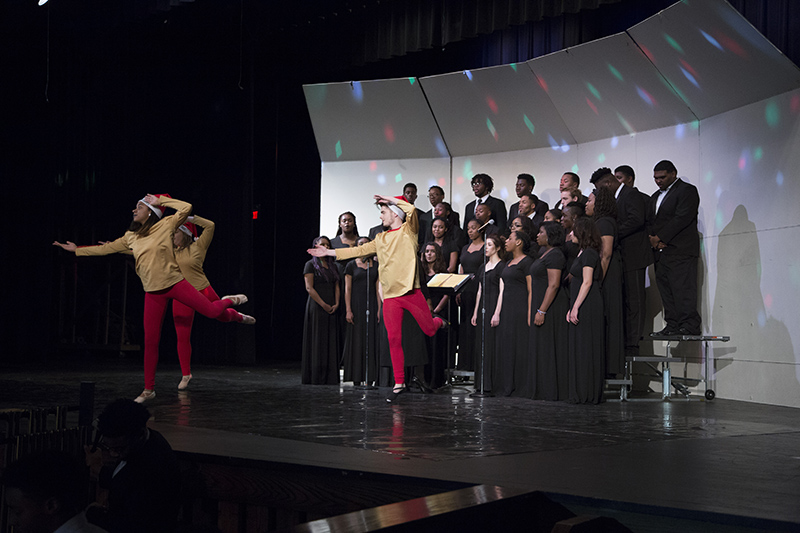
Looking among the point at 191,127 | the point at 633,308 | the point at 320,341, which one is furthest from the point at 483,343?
the point at 191,127

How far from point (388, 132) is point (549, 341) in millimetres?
4146

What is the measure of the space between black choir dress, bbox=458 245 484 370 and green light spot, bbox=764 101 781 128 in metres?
2.71

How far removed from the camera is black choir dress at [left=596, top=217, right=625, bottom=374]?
261 inches

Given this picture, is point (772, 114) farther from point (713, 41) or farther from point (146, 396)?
point (146, 396)

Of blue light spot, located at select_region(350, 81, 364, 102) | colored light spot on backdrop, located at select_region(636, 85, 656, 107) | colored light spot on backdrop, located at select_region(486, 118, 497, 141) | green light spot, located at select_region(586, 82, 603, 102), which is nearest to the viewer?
colored light spot on backdrop, located at select_region(636, 85, 656, 107)

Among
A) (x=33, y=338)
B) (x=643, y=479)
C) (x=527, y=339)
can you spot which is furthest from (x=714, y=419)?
(x=33, y=338)

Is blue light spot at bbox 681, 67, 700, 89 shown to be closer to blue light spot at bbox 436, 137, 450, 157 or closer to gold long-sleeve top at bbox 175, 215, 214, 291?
blue light spot at bbox 436, 137, 450, 157

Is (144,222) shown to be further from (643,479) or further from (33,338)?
(33,338)

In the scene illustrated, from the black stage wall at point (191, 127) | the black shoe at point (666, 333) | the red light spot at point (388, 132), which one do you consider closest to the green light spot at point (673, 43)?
the black stage wall at point (191, 127)

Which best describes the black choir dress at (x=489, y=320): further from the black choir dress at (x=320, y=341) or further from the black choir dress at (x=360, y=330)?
the black choir dress at (x=320, y=341)

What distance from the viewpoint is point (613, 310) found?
21.8 ft

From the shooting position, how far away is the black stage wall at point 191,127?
9266 mm

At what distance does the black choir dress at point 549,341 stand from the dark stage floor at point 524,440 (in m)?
0.36

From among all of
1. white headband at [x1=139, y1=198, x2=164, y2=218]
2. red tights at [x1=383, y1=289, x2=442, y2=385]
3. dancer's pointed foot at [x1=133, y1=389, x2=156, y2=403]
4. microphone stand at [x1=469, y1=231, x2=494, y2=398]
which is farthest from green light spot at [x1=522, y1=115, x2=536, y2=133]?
dancer's pointed foot at [x1=133, y1=389, x2=156, y2=403]
